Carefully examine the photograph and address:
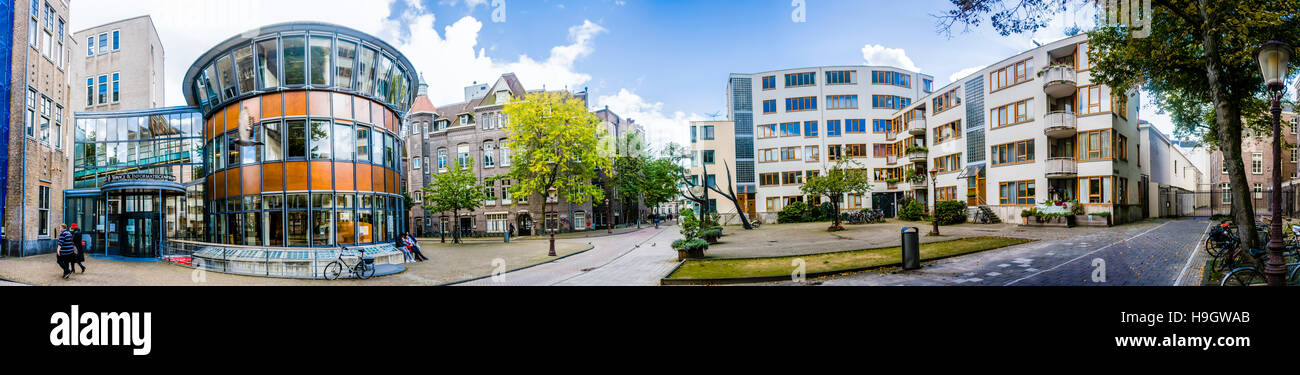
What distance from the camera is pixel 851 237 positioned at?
25.9ft

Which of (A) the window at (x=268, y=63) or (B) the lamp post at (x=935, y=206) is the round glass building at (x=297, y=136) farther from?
(B) the lamp post at (x=935, y=206)

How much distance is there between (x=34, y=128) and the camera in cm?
379

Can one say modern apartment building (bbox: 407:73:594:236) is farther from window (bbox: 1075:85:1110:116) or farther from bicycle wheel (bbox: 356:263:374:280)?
window (bbox: 1075:85:1110:116)

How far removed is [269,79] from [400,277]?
2377mm

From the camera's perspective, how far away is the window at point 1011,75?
3.76 m

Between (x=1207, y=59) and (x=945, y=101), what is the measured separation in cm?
228

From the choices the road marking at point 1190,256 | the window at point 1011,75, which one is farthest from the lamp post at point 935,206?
the window at point 1011,75

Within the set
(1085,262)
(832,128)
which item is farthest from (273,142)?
(1085,262)

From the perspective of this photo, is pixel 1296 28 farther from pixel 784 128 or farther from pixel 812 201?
pixel 812 201

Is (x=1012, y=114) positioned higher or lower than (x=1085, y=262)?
higher

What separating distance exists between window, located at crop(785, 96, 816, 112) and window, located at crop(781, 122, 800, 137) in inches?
8.6

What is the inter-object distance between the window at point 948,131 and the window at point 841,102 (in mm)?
1469

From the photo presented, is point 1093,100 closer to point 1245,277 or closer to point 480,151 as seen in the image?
point 1245,277
